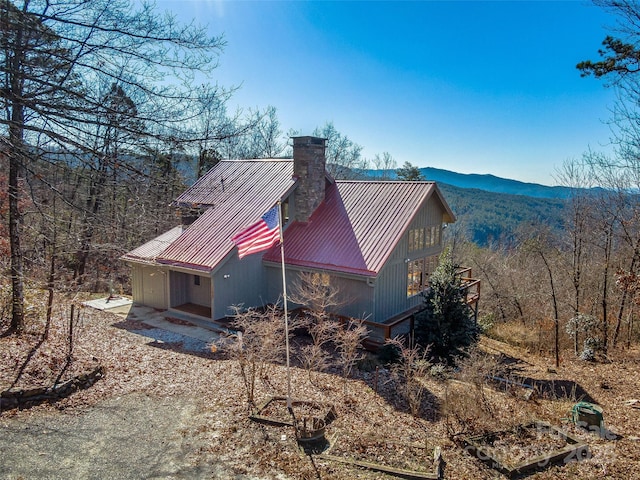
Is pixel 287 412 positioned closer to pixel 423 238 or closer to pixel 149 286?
pixel 149 286

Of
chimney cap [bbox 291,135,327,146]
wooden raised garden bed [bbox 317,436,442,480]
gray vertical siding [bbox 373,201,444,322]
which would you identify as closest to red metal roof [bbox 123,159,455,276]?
gray vertical siding [bbox 373,201,444,322]

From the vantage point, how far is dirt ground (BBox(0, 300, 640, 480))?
6.97 m

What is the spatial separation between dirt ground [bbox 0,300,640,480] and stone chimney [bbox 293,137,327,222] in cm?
662

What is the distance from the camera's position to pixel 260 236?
10.2m

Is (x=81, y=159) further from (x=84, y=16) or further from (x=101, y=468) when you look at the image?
(x=101, y=468)

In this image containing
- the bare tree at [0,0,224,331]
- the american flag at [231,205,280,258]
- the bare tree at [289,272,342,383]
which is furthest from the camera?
the bare tree at [289,272,342,383]

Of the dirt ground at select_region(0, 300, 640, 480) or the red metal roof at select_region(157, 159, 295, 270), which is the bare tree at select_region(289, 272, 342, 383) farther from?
the red metal roof at select_region(157, 159, 295, 270)

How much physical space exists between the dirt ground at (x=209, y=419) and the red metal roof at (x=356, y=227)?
3893 mm

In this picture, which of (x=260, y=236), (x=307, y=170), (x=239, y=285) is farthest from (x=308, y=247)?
(x=260, y=236)

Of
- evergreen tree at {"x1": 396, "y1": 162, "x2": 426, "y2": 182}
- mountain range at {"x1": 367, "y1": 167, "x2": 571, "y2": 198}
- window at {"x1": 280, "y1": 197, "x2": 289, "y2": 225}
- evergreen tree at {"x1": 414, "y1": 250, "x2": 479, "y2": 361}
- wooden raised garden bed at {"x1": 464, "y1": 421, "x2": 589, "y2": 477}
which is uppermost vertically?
mountain range at {"x1": 367, "y1": 167, "x2": 571, "y2": 198}

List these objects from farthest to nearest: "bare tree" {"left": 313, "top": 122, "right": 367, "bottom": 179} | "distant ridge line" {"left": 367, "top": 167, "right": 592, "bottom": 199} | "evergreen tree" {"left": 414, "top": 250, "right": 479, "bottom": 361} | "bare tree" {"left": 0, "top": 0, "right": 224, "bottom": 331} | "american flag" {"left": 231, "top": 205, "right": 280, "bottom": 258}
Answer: "distant ridge line" {"left": 367, "top": 167, "right": 592, "bottom": 199} < "bare tree" {"left": 313, "top": 122, "right": 367, "bottom": 179} < "evergreen tree" {"left": 414, "top": 250, "right": 479, "bottom": 361} < "american flag" {"left": 231, "top": 205, "right": 280, "bottom": 258} < "bare tree" {"left": 0, "top": 0, "right": 224, "bottom": 331}

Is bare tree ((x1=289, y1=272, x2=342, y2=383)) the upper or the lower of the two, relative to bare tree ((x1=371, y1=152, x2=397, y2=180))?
lower

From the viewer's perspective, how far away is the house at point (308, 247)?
14719 mm

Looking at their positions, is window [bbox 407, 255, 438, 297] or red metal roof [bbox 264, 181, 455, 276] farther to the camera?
window [bbox 407, 255, 438, 297]
